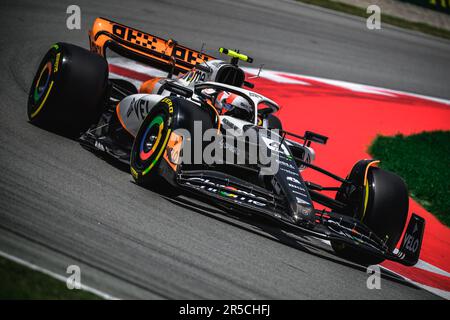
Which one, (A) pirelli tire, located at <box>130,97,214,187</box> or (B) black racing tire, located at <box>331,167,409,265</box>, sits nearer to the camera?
(A) pirelli tire, located at <box>130,97,214,187</box>

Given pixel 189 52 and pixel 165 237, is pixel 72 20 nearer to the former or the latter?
pixel 189 52

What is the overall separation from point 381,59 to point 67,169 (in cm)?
1310

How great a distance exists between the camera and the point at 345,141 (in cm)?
1145

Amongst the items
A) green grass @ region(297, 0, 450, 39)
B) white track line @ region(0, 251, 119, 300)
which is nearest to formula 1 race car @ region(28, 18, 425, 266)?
white track line @ region(0, 251, 119, 300)

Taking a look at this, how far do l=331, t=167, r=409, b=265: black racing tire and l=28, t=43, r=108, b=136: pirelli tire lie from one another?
3.25 meters

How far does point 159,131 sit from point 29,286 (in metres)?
3.00

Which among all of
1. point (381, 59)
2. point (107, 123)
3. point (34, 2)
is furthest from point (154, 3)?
point (107, 123)

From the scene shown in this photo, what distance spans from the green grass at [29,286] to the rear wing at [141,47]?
17.0ft

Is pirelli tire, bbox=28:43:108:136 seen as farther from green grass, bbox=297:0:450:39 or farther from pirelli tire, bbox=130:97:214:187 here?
green grass, bbox=297:0:450:39

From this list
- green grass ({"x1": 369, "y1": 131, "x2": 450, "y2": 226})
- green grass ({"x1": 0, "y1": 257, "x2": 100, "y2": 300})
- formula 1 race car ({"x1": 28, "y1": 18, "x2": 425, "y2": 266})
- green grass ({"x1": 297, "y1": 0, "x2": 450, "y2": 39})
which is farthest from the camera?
green grass ({"x1": 297, "y1": 0, "x2": 450, "y2": 39})

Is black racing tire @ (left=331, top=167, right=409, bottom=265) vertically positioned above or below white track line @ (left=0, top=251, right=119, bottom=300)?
above

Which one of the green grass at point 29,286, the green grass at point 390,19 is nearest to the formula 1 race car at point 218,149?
the green grass at point 29,286

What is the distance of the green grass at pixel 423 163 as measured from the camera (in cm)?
991

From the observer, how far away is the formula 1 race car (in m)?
6.43
